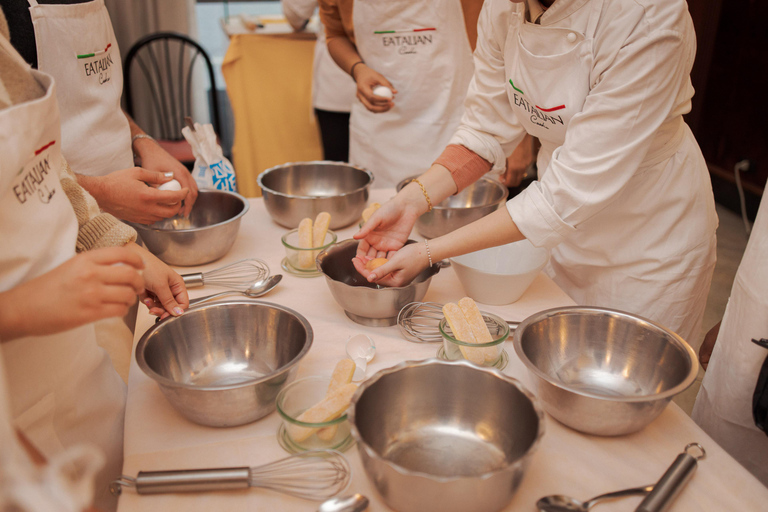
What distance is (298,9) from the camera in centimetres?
295

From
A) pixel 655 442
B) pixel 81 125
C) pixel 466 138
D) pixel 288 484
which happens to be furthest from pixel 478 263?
pixel 81 125

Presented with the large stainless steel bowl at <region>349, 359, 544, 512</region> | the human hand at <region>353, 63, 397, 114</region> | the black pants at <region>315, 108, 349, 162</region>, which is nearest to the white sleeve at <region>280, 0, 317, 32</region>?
Answer: the black pants at <region>315, 108, 349, 162</region>

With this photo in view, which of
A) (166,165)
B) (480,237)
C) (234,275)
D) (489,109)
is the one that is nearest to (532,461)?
(480,237)

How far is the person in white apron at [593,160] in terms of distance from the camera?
102cm

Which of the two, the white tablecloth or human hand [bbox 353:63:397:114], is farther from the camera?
human hand [bbox 353:63:397:114]

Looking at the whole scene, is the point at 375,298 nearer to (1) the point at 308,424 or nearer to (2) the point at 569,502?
(1) the point at 308,424

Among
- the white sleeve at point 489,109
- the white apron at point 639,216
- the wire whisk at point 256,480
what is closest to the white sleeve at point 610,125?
the white apron at point 639,216

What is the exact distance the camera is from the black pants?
2840 millimetres

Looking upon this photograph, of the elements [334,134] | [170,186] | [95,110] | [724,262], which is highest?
[95,110]

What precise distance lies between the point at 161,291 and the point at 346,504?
1.75 feet

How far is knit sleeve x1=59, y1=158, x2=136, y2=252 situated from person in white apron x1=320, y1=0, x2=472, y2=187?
4.04ft

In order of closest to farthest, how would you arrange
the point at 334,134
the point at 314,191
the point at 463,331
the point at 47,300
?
the point at 47,300 → the point at 463,331 → the point at 314,191 → the point at 334,134

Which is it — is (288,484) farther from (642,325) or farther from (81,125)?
(81,125)

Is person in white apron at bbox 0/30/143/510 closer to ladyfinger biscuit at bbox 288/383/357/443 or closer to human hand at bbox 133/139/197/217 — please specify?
ladyfinger biscuit at bbox 288/383/357/443
